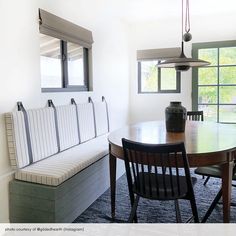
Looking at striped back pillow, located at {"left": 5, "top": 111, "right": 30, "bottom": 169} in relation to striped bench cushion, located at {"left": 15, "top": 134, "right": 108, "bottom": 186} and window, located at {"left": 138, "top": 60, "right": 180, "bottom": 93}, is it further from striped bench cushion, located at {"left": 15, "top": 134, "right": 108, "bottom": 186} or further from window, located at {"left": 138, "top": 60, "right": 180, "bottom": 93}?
window, located at {"left": 138, "top": 60, "right": 180, "bottom": 93}

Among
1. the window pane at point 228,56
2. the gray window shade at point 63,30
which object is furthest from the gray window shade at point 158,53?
the gray window shade at point 63,30

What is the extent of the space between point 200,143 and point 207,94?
9.29 feet

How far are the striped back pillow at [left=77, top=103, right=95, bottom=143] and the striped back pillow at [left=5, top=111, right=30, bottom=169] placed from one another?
104 centimetres

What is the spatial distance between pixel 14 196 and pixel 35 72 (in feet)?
3.92

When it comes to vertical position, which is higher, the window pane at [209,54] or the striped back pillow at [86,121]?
the window pane at [209,54]

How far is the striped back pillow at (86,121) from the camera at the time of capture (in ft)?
11.1

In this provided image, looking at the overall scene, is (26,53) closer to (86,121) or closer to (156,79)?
(86,121)

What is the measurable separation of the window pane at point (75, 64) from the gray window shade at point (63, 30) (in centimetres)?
12

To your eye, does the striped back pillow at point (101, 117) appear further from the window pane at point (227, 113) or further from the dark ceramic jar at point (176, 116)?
the window pane at point (227, 113)

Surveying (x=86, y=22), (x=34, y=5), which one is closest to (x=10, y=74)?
(x=34, y=5)

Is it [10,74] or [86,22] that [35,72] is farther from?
[86,22]

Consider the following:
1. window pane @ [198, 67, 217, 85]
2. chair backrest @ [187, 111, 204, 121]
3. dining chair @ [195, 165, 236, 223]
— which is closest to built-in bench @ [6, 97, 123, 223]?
dining chair @ [195, 165, 236, 223]

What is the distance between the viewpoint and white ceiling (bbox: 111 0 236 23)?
3.97m
